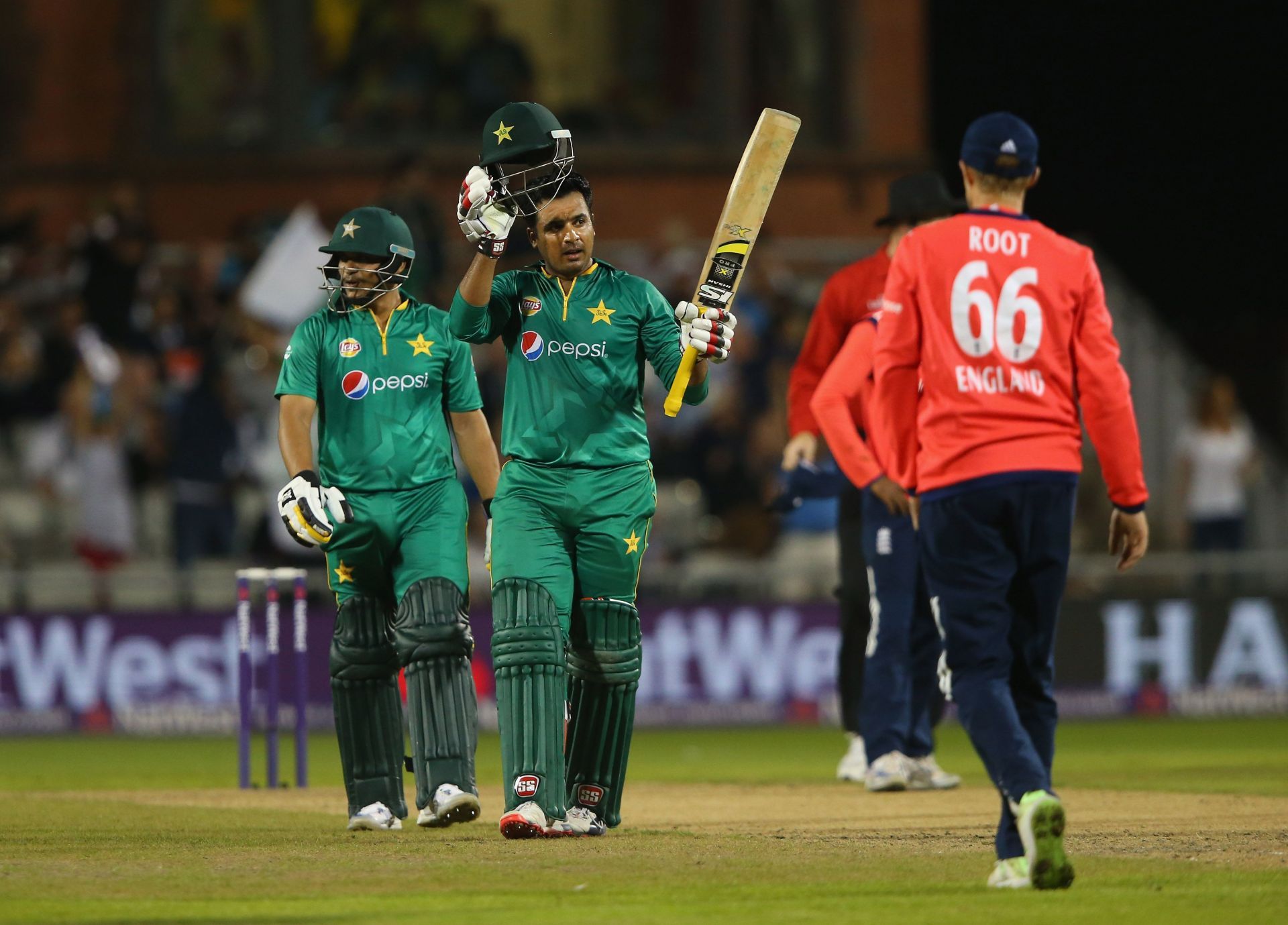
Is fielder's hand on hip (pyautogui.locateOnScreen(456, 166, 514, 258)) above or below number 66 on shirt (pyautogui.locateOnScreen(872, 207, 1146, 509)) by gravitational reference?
above

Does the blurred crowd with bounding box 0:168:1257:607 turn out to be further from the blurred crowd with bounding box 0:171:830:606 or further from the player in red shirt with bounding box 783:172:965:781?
the player in red shirt with bounding box 783:172:965:781

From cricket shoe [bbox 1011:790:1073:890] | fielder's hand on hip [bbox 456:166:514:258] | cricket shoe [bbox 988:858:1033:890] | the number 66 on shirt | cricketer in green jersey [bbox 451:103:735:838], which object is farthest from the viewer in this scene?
cricketer in green jersey [bbox 451:103:735:838]

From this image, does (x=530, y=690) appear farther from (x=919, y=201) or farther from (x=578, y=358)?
(x=919, y=201)

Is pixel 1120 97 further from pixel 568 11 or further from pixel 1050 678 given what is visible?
pixel 1050 678

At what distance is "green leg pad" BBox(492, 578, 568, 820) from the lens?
7934 millimetres

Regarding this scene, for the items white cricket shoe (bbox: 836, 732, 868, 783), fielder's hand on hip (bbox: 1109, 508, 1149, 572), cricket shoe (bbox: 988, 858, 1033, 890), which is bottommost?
white cricket shoe (bbox: 836, 732, 868, 783)

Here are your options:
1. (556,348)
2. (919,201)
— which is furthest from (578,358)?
(919,201)

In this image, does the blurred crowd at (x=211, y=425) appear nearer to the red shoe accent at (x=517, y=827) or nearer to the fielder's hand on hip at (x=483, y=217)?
the red shoe accent at (x=517, y=827)

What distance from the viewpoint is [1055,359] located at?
6.94m

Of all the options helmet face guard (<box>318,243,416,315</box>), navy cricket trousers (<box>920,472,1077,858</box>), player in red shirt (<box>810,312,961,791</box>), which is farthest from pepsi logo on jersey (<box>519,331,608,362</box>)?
player in red shirt (<box>810,312,961,791</box>)

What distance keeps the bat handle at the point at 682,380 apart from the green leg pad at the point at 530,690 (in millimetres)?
806

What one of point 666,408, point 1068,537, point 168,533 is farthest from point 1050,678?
point 168,533

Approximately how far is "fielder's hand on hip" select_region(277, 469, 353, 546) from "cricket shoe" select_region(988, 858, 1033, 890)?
2881mm

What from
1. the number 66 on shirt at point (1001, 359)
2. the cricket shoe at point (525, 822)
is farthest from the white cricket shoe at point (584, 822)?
the number 66 on shirt at point (1001, 359)
